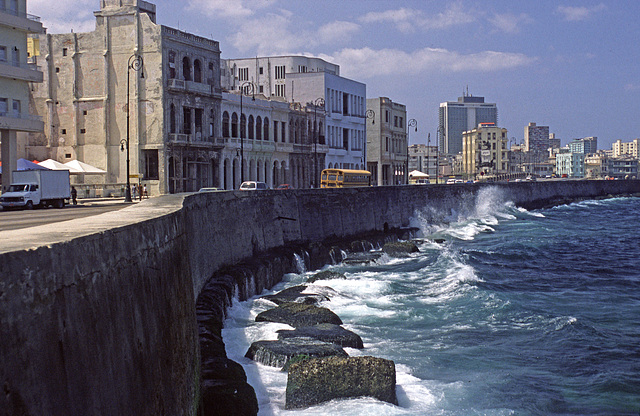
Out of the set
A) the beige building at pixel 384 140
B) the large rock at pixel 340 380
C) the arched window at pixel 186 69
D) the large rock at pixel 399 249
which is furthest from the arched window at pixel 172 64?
the large rock at pixel 340 380

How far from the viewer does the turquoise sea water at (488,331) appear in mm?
13336

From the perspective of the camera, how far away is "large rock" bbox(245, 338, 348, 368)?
14.3m

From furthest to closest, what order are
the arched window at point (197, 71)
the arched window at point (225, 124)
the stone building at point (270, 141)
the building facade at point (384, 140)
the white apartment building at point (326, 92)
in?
1. the building facade at point (384, 140)
2. the white apartment building at point (326, 92)
3. the stone building at point (270, 141)
4. the arched window at point (225, 124)
5. the arched window at point (197, 71)

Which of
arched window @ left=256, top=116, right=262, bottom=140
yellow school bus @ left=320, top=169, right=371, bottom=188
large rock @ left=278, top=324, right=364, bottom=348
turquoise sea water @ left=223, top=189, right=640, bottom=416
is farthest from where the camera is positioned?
arched window @ left=256, top=116, right=262, bottom=140

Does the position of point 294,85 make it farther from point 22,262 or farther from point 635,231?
point 22,262

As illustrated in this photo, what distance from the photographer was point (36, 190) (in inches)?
1335

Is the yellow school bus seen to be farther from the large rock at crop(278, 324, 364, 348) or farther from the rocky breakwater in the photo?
the large rock at crop(278, 324, 364, 348)

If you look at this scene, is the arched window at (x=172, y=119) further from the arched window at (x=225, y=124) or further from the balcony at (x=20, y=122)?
the balcony at (x=20, y=122)

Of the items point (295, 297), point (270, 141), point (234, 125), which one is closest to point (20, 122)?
point (234, 125)

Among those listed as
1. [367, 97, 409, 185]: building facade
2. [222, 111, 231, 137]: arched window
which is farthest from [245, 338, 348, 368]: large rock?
[367, 97, 409, 185]: building facade

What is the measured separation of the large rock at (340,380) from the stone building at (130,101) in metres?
43.3

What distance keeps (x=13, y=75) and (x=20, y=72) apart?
0.62 meters

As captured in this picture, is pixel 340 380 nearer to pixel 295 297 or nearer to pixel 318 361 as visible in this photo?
pixel 318 361

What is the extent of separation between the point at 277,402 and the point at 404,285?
14630 millimetres
